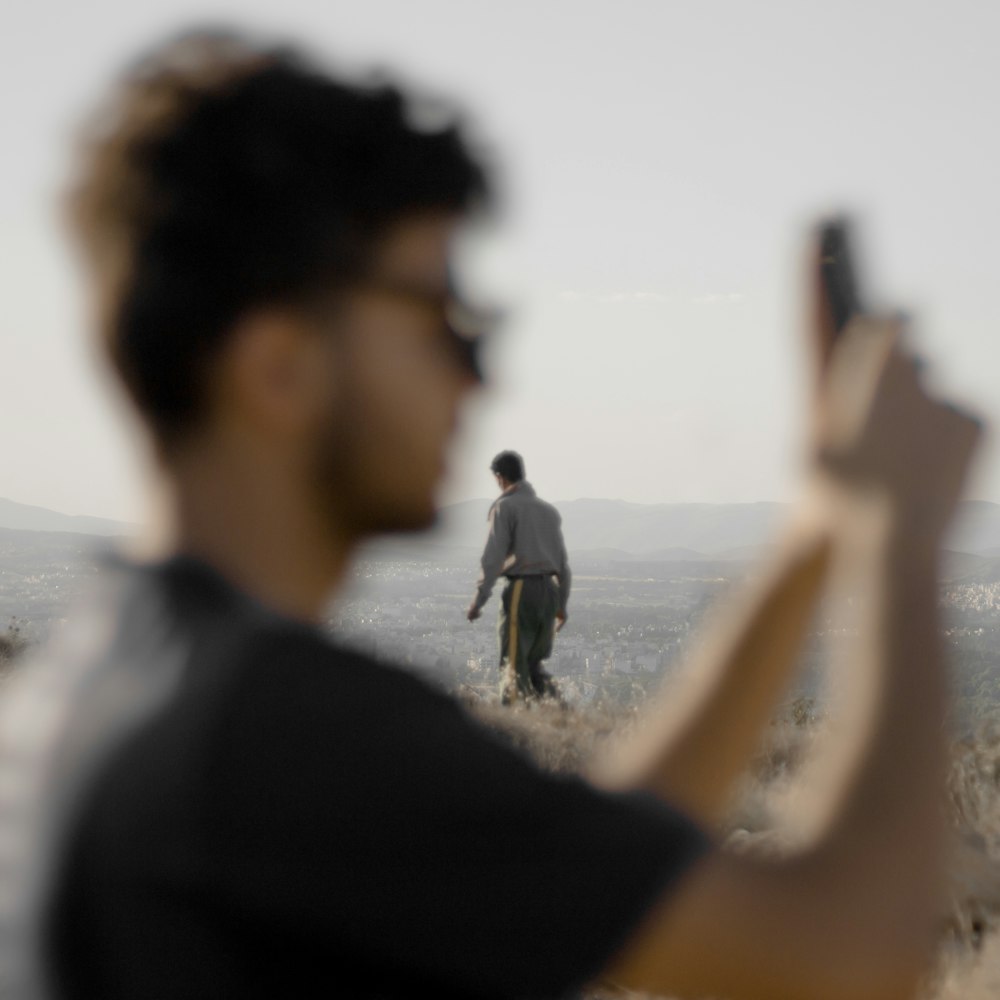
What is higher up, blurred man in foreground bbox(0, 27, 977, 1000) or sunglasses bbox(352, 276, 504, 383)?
sunglasses bbox(352, 276, 504, 383)

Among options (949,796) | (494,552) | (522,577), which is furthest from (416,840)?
(522,577)

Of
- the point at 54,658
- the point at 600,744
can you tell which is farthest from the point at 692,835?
the point at 600,744

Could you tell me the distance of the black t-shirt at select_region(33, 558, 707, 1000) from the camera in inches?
29.8

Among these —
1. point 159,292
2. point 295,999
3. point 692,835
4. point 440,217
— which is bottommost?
point 295,999

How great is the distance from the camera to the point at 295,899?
76 cm

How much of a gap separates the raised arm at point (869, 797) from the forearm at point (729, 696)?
0.08 meters

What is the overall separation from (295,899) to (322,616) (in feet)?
1.02

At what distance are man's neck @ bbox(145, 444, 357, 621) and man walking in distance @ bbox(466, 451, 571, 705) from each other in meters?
8.29

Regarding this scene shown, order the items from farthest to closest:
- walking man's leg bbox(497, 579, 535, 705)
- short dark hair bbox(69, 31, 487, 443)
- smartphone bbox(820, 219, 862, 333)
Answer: walking man's leg bbox(497, 579, 535, 705) < smartphone bbox(820, 219, 862, 333) < short dark hair bbox(69, 31, 487, 443)

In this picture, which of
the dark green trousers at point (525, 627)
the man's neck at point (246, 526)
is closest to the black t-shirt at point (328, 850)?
the man's neck at point (246, 526)

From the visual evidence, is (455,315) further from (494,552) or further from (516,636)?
(516,636)

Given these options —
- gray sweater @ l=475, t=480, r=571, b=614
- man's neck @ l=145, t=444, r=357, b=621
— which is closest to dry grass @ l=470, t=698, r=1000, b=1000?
man's neck @ l=145, t=444, r=357, b=621

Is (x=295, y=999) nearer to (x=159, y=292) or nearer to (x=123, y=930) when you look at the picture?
(x=123, y=930)

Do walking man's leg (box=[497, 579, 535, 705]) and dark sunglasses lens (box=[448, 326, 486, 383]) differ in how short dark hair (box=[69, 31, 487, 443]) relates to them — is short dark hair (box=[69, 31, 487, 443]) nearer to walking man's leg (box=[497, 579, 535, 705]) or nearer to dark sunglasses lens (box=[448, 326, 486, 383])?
dark sunglasses lens (box=[448, 326, 486, 383])
